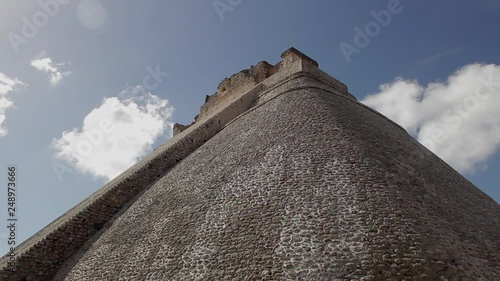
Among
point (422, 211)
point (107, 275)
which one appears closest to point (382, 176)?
point (422, 211)

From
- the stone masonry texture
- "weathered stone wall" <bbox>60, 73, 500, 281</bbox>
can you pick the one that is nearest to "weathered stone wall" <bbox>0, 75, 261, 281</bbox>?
the stone masonry texture

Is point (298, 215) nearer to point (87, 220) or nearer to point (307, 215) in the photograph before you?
point (307, 215)

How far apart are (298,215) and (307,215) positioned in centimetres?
19

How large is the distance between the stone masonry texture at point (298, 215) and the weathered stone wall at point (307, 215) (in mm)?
27

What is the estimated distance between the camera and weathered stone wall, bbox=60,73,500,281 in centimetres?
699

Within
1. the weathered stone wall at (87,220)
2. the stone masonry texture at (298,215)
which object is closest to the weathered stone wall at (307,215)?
the stone masonry texture at (298,215)

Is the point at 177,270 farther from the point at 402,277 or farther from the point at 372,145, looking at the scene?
the point at 372,145

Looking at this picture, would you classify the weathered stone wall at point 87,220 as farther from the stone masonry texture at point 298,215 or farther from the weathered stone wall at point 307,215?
the weathered stone wall at point 307,215

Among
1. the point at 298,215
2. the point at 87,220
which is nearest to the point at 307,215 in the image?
the point at 298,215

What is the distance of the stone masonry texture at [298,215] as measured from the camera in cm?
703

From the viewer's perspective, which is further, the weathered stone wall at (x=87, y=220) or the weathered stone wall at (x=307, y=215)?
the weathered stone wall at (x=87, y=220)

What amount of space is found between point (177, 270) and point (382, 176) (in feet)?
16.5

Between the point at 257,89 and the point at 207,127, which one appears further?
the point at 257,89

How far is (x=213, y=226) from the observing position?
8.64 metres
